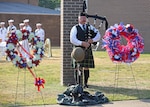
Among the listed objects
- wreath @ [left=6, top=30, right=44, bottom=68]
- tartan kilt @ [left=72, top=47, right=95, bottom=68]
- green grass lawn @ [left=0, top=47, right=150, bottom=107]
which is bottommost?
green grass lawn @ [left=0, top=47, right=150, bottom=107]

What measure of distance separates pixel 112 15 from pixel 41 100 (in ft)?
77.5

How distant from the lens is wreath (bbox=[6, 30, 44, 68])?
9.06 m

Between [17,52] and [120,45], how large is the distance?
2705 mm

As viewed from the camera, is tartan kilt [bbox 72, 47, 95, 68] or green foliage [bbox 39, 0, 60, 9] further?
green foliage [bbox 39, 0, 60, 9]

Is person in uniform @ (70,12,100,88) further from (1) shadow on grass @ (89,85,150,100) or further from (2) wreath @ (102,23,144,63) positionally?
(1) shadow on grass @ (89,85,150,100)

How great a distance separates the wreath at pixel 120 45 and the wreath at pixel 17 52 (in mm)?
1919

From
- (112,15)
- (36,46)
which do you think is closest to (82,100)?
(36,46)

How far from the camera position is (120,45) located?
10320 mm

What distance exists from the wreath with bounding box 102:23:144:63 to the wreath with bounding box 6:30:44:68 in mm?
1919

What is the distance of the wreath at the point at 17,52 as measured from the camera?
9.06 meters

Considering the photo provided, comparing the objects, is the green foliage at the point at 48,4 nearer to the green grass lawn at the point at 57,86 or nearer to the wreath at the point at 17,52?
the green grass lawn at the point at 57,86

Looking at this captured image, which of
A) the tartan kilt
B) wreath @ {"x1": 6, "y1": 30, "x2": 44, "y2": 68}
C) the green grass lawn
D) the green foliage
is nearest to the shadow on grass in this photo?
the green grass lawn

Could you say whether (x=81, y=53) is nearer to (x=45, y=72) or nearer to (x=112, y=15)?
(x=45, y=72)

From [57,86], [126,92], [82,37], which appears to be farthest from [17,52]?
[126,92]
